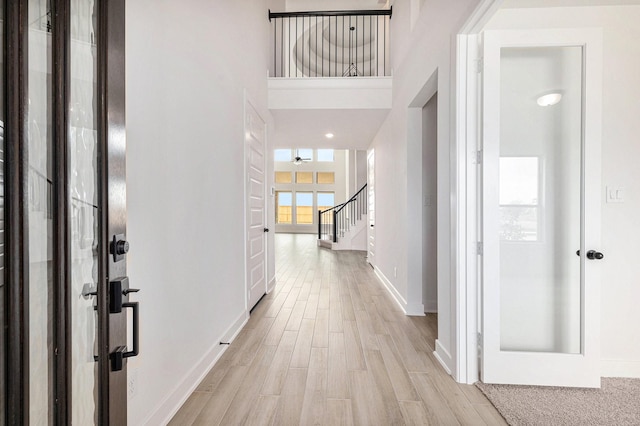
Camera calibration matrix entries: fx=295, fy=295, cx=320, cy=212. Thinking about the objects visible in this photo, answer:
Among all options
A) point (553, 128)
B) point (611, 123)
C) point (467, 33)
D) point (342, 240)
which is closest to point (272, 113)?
point (467, 33)

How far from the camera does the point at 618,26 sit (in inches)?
84.1

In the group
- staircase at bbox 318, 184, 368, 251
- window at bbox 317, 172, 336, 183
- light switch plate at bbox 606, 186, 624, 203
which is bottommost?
staircase at bbox 318, 184, 368, 251

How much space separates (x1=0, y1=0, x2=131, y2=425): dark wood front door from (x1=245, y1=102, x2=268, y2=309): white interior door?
2273 mm

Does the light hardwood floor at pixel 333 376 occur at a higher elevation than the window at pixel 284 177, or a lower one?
lower

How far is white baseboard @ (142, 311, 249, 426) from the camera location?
1583 millimetres

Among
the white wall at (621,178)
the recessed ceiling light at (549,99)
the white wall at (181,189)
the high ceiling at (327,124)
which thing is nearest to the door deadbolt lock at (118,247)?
the white wall at (181,189)

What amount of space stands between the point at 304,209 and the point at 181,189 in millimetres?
12941

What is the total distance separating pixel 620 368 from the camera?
7.05 feet

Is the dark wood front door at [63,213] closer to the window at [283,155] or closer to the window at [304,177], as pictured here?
the window at [304,177]

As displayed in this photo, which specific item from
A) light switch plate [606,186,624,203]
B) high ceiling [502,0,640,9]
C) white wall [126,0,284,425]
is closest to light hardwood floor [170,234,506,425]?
white wall [126,0,284,425]

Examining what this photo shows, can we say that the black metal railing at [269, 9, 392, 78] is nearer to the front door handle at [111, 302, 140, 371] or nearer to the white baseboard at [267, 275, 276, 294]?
the white baseboard at [267, 275, 276, 294]

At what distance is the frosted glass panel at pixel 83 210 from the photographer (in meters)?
0.84

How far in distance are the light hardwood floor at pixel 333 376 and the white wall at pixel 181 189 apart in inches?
8.8

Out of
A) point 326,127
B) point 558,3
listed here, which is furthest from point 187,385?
point 326,127
